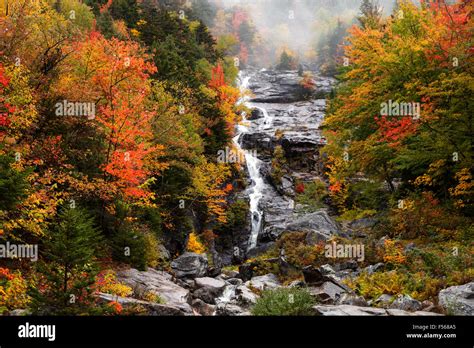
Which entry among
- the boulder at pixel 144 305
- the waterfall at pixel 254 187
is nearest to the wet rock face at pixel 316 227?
the waterfall at pixel 254 187

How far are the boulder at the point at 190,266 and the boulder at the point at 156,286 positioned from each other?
2.98 metres

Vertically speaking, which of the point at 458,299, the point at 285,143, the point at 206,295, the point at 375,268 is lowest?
the point at 206,295

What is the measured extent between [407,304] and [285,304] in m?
3.17

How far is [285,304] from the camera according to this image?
10.4 metres

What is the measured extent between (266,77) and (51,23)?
53.7 m

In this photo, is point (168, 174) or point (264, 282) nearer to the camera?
point (264, 282)

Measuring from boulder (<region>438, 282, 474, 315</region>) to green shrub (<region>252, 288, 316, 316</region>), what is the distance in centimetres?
328

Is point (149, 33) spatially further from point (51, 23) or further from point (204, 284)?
point (204, 284)

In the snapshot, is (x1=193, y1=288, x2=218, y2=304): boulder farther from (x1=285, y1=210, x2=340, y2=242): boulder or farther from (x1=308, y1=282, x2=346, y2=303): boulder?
(x1=285, y1=210, x2=340, y2=242): boulder

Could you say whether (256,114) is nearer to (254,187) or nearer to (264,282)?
(254,187)

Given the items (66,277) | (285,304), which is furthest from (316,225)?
(66,277)

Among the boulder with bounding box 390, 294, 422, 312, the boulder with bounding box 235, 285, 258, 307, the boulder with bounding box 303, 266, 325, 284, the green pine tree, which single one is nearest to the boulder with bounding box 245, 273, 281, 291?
the boulder with bounding box 235, 285, 258, 307

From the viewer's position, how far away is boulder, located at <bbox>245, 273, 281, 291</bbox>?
644 inches
